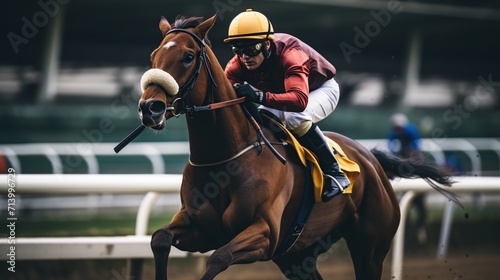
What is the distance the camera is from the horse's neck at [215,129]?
349cm

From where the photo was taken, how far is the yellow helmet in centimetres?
363

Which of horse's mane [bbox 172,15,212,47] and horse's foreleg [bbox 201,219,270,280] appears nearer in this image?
horse's foreleg [bbox 201,219,270,280]

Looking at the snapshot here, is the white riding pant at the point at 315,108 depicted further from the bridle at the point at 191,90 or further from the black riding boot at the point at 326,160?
the bridle at the point at 191,90

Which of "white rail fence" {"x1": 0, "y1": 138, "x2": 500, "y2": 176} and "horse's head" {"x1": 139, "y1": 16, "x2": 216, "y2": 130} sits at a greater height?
"horse's head" {"x1": 139, "y1": 16, "x2": 216, "y2": 130}

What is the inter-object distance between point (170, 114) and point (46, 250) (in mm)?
1498

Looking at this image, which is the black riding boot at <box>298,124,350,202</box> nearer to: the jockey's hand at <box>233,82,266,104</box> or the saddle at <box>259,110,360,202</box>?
the saddle at <box>259,110,360,202</box>

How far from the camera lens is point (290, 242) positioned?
3932mm

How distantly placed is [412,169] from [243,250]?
1.99 m

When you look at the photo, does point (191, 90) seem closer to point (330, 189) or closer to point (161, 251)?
point (161, 251)

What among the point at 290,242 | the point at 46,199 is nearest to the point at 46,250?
the point at 290,242

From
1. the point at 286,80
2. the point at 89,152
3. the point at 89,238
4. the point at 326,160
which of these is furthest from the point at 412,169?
the point at 89,152

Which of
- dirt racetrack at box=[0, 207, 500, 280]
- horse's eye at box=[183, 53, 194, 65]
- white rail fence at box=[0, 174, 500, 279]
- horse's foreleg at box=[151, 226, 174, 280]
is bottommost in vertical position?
dirt racetrack at box=[0, 207, 500, 280]

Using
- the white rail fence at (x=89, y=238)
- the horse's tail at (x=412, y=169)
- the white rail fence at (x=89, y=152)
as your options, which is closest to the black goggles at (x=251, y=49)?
the white rail fence at (x=89, y=238)

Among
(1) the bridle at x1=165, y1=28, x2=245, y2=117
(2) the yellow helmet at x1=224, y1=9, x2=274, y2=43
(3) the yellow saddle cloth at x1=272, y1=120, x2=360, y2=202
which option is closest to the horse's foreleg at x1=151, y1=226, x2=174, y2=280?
(1) the bridle at x1=165, y1=28, x2=245, y2=117
